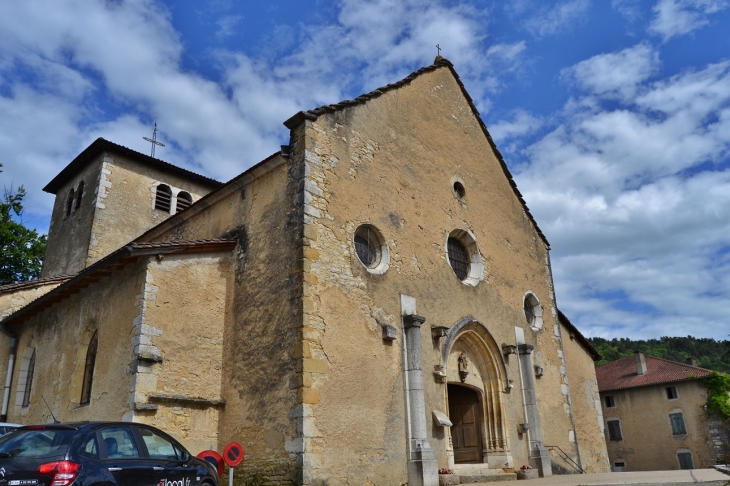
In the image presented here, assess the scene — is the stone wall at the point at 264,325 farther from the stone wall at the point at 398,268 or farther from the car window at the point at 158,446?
the car window at the point at 158,446

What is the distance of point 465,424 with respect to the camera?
14227 millimetres

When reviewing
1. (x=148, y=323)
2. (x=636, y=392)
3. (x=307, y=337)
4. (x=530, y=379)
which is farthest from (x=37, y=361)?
(x=636, y=392)

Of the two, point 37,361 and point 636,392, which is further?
point 636,392

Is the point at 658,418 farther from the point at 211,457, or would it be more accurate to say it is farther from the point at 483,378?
the point at 211,457

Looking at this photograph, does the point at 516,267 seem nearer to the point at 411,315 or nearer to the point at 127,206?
the point at 411,315

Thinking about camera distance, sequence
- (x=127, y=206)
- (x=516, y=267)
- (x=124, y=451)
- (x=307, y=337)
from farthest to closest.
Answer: (x=127, y=206) < (x=516, y=267) < (x=307, y=337) < (x=124, y=451)

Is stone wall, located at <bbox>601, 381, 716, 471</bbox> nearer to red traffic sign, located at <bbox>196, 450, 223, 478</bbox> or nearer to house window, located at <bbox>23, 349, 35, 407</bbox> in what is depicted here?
red traffic sign, located at <bbox>196, 450, 223, 478</bbox>

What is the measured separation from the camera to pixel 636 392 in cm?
3172

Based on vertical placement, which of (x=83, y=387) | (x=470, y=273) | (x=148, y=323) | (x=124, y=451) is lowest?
(x=124, y=451)

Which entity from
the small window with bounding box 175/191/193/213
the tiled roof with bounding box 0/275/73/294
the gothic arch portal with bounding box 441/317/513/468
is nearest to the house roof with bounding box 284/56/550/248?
the gothic arch portal with bounding box 441/317/513/468

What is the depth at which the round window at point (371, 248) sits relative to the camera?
12.1 meters

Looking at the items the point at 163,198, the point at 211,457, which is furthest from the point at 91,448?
the point at 163,198

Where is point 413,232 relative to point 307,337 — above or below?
above

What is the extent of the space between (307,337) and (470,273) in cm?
604
